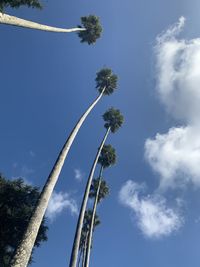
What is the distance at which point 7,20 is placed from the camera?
1608cm

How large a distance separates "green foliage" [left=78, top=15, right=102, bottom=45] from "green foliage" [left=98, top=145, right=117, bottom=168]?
1380 cm

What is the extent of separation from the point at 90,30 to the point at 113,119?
1309cm

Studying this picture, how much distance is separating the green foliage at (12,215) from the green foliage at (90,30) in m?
20.6

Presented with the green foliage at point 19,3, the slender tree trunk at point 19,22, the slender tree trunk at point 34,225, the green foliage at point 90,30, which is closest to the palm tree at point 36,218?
the slender tree trunk at point 34,225

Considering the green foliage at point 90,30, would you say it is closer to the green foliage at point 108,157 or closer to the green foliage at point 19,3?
the green foliage at point 19,3

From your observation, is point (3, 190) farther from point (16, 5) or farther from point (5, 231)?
point (16, 5)

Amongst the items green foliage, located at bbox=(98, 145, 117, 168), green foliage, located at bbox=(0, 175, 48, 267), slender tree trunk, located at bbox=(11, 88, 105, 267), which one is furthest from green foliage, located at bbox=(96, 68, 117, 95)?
slender tree trunk, located at bbox=(11, 88, 105, 267)

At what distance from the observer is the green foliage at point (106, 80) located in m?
41.8

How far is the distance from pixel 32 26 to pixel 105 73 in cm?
2430

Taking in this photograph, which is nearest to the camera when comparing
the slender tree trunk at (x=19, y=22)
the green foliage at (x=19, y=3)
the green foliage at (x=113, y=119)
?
the slender tree trunk at (x=19, y=22)

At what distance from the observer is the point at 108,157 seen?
42.3 meters

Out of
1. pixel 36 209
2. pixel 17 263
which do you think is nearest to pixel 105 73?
pixel 36 209

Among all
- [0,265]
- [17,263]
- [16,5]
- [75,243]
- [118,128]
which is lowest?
[17,263]

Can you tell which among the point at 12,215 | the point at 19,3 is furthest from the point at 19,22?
the point at 12,215
